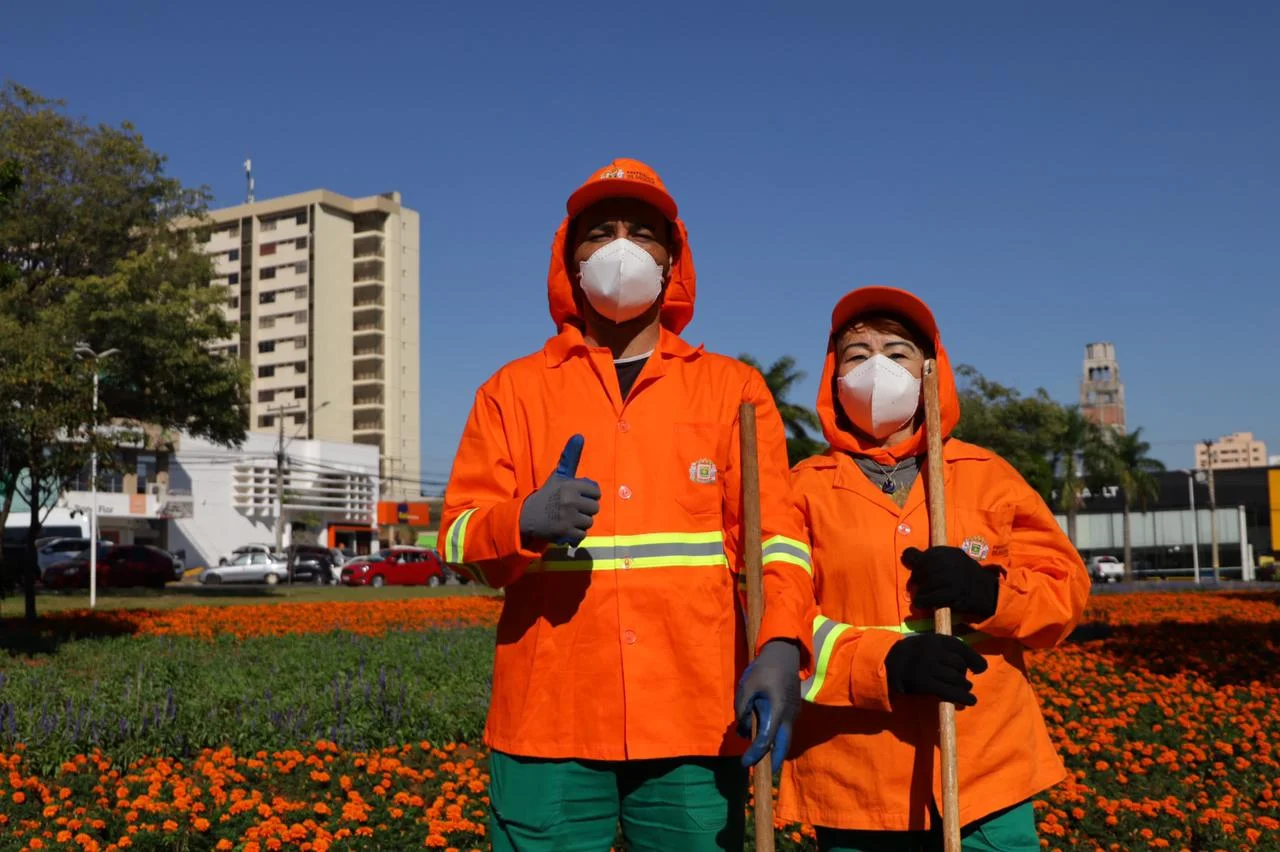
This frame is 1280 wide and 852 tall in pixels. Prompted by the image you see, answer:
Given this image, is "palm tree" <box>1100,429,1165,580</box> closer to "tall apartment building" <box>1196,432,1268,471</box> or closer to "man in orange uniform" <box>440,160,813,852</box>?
"man in orange uniform" <box>440,160,813,852</box>

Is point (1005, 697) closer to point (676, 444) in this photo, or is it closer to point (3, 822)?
point (676, 444)

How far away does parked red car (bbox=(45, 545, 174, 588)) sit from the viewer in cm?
3194

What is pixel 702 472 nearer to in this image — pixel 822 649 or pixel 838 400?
pixel 822 649

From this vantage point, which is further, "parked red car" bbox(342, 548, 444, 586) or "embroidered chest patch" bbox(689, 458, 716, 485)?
"parked red car" bbox(342, 548, 444, 586)

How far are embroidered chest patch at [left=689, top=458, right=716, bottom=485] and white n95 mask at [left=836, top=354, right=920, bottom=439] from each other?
1.68ft

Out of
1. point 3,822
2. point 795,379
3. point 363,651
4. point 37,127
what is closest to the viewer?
point 3,822

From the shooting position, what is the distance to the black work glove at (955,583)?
8.99 feet

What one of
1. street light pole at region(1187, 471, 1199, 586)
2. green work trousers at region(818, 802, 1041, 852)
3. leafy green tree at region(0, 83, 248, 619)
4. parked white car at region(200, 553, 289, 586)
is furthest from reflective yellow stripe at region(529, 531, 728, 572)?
street light pole at region(1187, 471, 1199, 586)

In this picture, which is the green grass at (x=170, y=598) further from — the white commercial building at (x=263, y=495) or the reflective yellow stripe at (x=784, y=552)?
the white commercial building at (x=263, y=495)

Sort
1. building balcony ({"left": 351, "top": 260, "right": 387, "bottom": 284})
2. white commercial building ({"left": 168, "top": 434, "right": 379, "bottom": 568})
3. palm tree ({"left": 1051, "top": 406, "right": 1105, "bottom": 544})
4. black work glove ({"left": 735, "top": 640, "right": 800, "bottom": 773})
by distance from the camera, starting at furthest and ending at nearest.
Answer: building balcony ({"left": 351, "top": 260, "right": 387, "bottom": 284})
white commercial building ({"left": 168, "top": 434, "right": 379, "bottom": 568})
palm tree ({"left": 1051, "top": 406, "right": 1105, "bottom": 544})
black work glove ({"left": 735, "top": 640, "right": 800, "bottom": 773})

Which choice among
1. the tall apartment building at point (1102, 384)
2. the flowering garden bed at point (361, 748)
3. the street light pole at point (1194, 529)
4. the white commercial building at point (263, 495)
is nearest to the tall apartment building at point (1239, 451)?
the tall apartment building at point (1102, 384)

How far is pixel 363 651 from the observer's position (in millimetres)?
11250

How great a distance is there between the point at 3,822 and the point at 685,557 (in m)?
4.22

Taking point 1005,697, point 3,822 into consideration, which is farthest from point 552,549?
point 3,822
